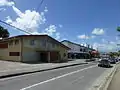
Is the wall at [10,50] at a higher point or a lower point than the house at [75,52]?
lower

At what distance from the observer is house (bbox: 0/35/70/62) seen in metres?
51.4

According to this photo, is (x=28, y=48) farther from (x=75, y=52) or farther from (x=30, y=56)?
(x=75, y=52)

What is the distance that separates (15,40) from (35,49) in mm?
5236

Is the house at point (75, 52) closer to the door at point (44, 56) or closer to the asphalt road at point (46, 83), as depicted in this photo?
the door at point (44, 56)

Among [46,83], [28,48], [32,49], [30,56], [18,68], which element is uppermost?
[28,48]

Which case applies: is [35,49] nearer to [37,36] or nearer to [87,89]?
[37,36]

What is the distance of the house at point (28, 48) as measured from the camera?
5138 centimetres

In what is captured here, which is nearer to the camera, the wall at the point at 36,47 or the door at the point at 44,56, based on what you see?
the wall at the point at 36,47

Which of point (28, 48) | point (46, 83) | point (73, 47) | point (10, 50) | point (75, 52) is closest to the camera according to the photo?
point (46, 83)

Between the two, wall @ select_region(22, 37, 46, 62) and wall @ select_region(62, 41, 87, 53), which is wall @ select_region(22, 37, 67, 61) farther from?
wall @ select_region(62, 41, 87, 53)

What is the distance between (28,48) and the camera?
52.9 metres

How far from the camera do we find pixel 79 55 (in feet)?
366

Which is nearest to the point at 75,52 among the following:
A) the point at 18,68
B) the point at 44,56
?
the point at 44,56

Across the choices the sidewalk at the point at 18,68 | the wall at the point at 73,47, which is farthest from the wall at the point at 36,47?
the wall at the point at 73,47
